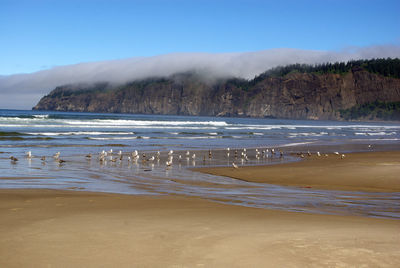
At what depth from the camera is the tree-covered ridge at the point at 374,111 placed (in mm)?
167375

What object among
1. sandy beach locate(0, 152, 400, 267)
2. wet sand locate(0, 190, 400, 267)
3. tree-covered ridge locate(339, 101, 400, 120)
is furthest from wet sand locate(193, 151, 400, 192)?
tree-covered ridge locate(339, 101, 400, 120)

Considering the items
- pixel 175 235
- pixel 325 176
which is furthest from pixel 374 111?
pixel 175 235

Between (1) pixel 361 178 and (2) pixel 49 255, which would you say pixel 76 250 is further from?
(1) pixel 361 178

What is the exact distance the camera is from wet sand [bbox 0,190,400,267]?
15.2 feet

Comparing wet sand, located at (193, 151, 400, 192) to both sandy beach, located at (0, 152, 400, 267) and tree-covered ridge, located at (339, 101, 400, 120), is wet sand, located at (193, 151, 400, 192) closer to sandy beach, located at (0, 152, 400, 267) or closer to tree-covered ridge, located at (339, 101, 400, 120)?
sandy beach, located at (0, 152, 400, 267)

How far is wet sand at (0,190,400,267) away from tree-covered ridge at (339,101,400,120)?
6892 inches

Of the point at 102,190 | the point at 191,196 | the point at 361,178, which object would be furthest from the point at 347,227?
the point at 361,178

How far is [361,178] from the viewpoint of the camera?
527 inches

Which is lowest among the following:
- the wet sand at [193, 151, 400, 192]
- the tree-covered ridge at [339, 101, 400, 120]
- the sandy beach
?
the wet sand at [193, 151, 400, 192]

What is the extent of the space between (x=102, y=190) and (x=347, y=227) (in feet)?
19.2

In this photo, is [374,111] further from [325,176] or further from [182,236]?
[182,236]

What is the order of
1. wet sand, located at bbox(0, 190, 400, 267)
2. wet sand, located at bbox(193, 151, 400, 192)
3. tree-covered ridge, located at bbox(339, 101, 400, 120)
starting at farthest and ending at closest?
tree-covered ridge, located at bbox(339, 101, 400, 120) → wet sand, located at bbox(193, 151, 400, 192) → wet sand, located at bbox(0, 190, 400, 267)

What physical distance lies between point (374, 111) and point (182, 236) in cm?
18177

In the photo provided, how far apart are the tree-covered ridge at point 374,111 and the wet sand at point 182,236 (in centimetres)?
17507
